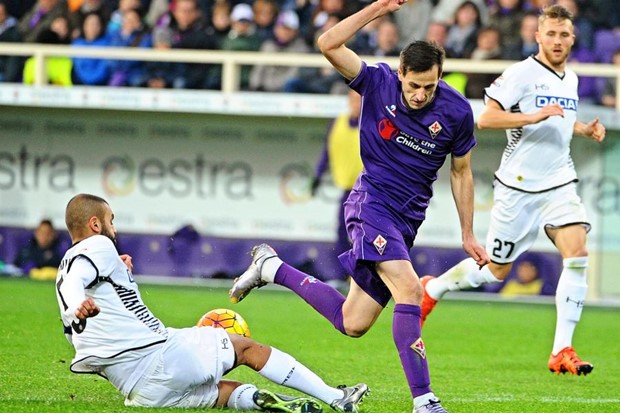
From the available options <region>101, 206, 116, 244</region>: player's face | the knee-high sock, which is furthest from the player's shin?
<region>101, 206, 116, 244</region>: player's face

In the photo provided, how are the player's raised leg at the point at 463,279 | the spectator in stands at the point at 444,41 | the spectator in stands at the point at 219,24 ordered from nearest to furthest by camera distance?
the player's raised leg at the point at 463,279 < the spectator in stands at the point at 444,41 < the spectator in stands at the point at 219,24

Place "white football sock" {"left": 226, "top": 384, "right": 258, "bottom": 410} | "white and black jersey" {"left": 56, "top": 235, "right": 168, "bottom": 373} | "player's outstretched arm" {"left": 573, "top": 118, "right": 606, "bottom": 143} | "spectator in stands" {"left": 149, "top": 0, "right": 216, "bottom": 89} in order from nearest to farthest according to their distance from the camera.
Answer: "white and black jersey" {"left": 56, "top": 235, "right": 168, "bottom": 373} < "white football sock" {"left": 226, "top": 384, "right": 258, "bottom": 410} < "player's outstretched arm" {"left": 573, "top": 118, "right": 606, "bottom": 143} < "spectator in stands" {"left": 149, "top": 0, "right": 216, "bottom": 89}

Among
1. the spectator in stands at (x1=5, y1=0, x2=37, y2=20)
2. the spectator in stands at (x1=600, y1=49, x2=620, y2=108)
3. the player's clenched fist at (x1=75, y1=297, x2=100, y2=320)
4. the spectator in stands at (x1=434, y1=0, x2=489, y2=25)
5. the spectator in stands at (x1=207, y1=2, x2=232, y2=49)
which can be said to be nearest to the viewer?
the player's clenched fist at (x1=75, y1=297, x2=100, y2=320)

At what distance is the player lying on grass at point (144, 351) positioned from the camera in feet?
21.1

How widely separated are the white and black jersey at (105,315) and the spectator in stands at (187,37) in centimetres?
1183

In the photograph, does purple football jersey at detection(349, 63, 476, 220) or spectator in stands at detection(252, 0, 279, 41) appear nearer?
purple football jersey at detection(349, 63, 476, 220)

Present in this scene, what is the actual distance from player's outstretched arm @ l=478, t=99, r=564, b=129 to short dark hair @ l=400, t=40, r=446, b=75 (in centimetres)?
188

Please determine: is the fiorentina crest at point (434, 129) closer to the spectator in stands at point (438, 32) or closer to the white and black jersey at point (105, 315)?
the white and black jersey at point (105, 315)

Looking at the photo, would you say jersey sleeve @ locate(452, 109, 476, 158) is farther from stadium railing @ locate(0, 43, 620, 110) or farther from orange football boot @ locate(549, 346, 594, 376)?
stadium railing @ locate(0, 43, 620, 110)

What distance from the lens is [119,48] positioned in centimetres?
1838

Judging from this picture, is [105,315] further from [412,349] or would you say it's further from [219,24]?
[219,24]

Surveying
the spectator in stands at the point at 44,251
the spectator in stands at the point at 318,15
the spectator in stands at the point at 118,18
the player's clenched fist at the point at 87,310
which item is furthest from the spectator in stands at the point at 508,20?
the player's clenched fist at the point at 87,310

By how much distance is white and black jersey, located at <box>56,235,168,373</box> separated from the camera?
6340 mm

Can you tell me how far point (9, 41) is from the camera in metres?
19.4
